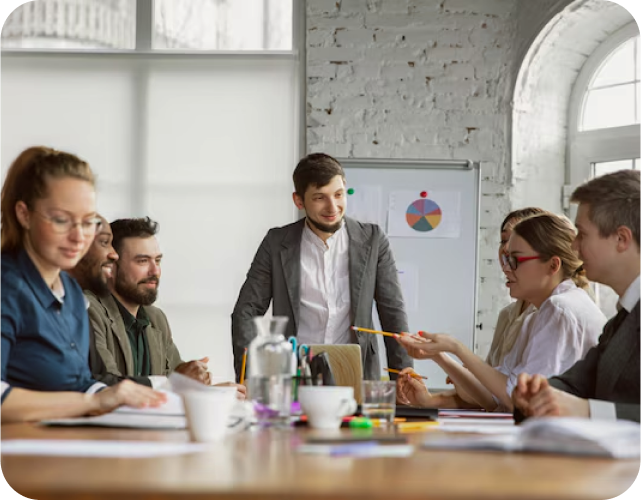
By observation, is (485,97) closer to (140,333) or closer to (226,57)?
(226,57)

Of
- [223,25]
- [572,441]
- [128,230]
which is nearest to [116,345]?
[128,230]

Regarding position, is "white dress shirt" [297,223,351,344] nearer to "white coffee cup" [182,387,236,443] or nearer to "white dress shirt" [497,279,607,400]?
"white dress shirt" [497,279,607,400]

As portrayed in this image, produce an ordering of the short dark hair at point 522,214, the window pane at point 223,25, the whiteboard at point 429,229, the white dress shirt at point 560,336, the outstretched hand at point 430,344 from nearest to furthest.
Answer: the outstretched hand at point 430,344, the white dress shirt at point 560,336, the short dark hair at point 522,214, the whiteboard at point 429,229, the window pane at point 223,25

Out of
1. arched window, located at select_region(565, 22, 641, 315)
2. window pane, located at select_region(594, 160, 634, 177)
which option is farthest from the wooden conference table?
window pane, located at select_region(594, 160, 634, 177)

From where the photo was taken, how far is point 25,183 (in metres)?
1.94

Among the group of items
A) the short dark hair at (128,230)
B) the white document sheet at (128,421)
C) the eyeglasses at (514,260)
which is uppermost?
the short dark hair at (128,230)

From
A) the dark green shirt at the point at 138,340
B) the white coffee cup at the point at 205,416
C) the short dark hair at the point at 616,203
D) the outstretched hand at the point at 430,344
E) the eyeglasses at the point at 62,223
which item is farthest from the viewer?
the dark green shirt at the point at 138,340

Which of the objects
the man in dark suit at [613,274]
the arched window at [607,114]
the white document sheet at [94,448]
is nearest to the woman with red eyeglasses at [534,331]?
the man in dark suit at [613,274]

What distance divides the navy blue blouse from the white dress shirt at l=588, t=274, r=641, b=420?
1.13 meters

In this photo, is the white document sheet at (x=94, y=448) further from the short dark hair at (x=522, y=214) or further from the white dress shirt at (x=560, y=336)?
the short dark hair at (x=522, y=214)

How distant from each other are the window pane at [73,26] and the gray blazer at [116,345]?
260 cm

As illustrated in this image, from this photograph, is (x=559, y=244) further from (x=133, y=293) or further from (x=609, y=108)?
(x=609, y=108)

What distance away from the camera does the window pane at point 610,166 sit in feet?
16.6

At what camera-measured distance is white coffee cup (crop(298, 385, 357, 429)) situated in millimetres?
1802
